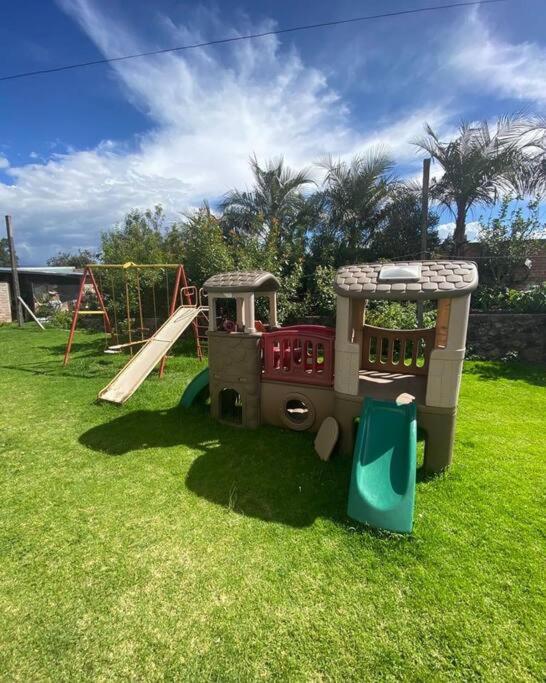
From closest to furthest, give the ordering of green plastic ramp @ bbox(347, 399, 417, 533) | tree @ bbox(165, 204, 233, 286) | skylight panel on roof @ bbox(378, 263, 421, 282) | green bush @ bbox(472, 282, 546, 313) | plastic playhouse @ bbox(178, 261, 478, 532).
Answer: green plastic ramp @ bbox(347, 399, 417, 533)
plastic playhouse @ bbox(178, 261, 478, 532)
skylight panel on roof @ bbox(378, 263, 421, 282)
green bush @ bbox(472, 282, 546, 313)
tree @ bbox(165, 204, 233, 286)

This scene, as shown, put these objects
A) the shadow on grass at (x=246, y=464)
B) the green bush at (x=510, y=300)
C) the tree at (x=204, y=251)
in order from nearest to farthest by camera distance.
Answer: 1. the shadow on grass at (x=246, y=464)
2. the green bush at (x=510, y=300)
3. the tree at (x=204, y=251)

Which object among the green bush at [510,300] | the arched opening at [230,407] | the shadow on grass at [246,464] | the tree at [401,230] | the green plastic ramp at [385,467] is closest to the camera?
the green plastic ramp at [385,467]

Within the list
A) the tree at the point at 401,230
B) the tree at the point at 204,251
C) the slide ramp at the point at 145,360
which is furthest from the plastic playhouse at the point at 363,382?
the tree at the point at 401,230

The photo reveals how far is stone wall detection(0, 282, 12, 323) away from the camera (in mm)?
19016

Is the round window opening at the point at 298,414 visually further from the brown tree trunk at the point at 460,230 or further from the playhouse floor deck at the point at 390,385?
the brown tree trunk at the point at 460,230

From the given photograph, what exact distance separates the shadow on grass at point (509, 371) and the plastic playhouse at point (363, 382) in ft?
11.5

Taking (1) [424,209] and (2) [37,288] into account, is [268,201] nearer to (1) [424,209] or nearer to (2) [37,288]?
(1) [424,209]

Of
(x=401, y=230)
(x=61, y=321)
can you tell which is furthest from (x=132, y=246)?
(x=401, y=230)

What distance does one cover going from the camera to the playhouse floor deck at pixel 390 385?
4148 mm

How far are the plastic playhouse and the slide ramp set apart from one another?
3.01 ft

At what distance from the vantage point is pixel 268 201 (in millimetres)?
14688

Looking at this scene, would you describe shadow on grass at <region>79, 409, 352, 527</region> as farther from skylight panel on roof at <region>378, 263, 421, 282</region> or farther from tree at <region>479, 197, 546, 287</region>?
tree at <region>479, 197, 546, 287</region>

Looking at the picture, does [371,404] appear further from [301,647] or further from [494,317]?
[494,317]

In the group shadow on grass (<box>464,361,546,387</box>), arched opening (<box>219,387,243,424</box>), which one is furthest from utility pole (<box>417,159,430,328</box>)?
arched opening (<box>219,387,243,424</box>)
